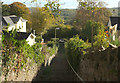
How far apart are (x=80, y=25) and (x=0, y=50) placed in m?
37.9

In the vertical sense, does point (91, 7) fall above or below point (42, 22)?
above

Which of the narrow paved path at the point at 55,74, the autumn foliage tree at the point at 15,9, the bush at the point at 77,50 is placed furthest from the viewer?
the autumn foliage tree at the point at 15,9

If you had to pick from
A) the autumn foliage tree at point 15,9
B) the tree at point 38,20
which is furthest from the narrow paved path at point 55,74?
the tree at point 38,20

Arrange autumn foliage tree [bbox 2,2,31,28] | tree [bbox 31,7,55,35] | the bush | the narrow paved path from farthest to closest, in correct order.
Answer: tree [bbox 31,7,55,35]
autumn foliage tree [bbox 2,2,31,28]
the narrow paved path
the bush

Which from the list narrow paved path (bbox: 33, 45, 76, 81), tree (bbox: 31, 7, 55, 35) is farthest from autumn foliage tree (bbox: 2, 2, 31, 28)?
narrow paved path (bbox: 33, 45, 76, 81)

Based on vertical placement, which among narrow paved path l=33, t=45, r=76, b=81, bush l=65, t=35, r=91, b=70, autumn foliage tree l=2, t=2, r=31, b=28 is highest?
autumn foliage tree l=2, t=2, r=31, b=28

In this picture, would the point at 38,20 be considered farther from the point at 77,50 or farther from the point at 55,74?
the point at 77,50

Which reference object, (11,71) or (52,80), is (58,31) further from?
(11,71)

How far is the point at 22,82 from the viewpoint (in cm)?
573

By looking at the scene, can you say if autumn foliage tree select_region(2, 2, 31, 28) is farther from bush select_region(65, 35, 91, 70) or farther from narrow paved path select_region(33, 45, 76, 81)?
bush select_region(65, 35, 91, 70)

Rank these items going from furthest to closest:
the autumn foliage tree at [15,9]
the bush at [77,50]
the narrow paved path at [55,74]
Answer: the autumn foliage tree at [15,9], the narrow paved path at [55,74], the bush at [77,50]

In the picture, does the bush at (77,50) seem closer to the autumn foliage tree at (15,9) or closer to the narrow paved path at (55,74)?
the narrow paved path at (55,74)

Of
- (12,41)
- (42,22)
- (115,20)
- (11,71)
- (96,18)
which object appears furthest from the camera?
(42,22)

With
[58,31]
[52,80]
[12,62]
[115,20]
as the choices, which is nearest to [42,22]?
[58,31]
